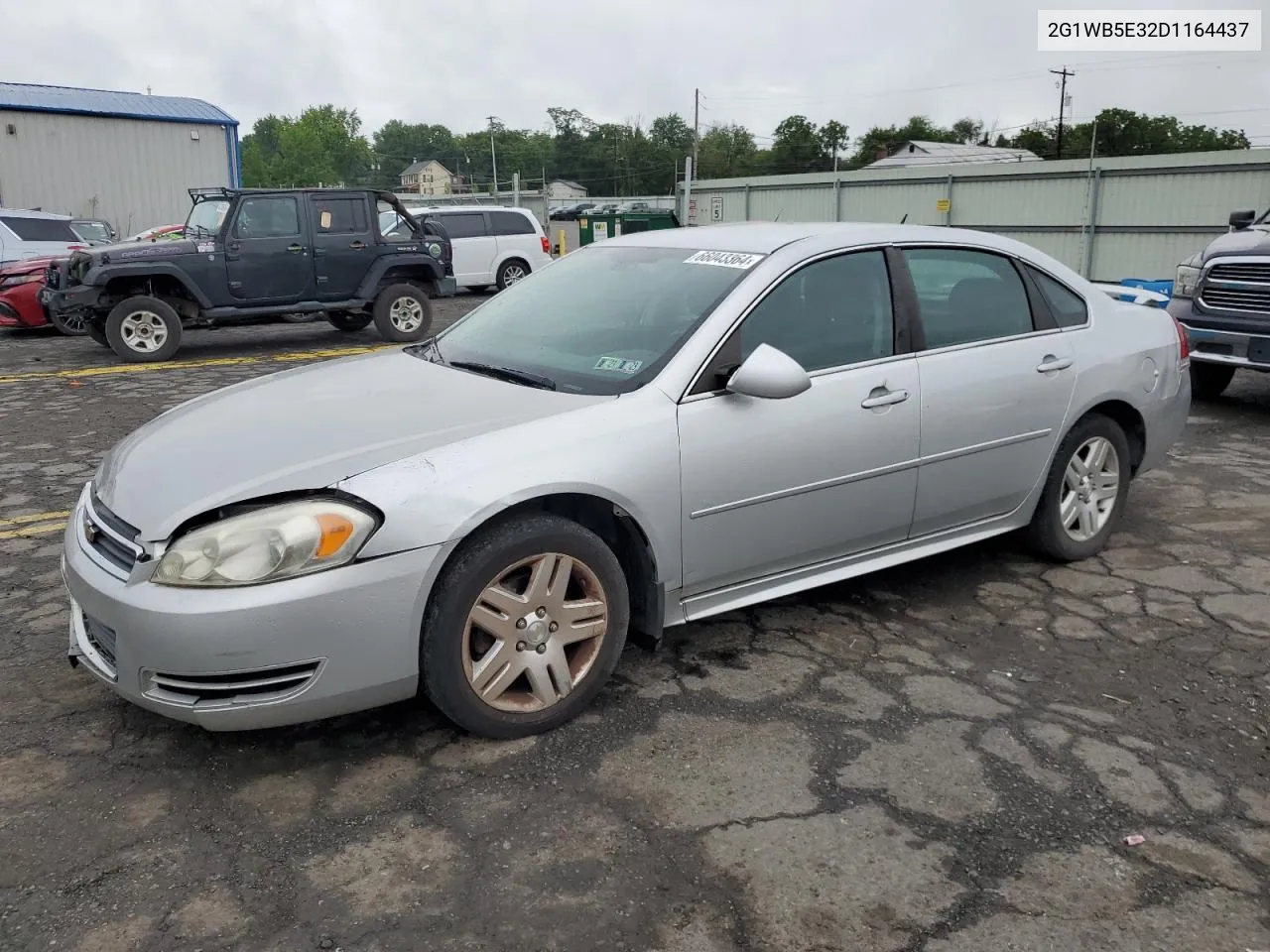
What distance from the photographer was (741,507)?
3400 millimetres

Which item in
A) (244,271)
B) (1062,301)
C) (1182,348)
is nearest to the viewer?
(1062,301)

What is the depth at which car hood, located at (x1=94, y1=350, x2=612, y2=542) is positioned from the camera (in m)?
2.82

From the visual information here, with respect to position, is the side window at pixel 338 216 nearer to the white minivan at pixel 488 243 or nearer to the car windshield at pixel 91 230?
the car windshield at pixel 91 230

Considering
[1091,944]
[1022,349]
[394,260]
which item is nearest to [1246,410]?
[1022,349]

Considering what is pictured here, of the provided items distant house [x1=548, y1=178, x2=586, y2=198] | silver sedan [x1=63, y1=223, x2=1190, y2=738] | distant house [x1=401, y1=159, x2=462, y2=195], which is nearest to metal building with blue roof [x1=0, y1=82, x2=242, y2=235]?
silver sedan [x1=63, y1=223, x2=1190, y2=738]

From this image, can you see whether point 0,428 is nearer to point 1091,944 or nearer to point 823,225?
point 823,225

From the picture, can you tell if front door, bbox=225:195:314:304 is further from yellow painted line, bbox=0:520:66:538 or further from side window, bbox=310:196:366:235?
yellow painted line, bbox=0:520:66:538

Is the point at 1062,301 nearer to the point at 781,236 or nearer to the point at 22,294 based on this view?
the point at 781,236

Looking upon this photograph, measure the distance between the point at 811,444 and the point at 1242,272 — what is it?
5880 mm

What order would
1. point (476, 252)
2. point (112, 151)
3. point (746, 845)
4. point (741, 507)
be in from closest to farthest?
point (746, 845) < point (741, 507) < point (476, 252) < point (112, 151)

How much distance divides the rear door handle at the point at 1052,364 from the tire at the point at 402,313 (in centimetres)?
931

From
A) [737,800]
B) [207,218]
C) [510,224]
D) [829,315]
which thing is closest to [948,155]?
[510,224]

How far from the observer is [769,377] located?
3.27m

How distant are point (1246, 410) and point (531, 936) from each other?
25.8ft
